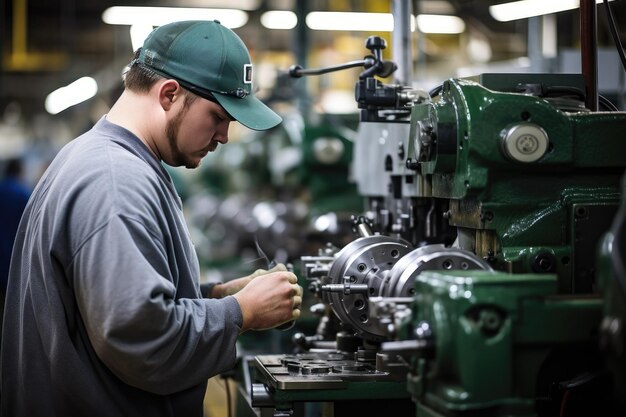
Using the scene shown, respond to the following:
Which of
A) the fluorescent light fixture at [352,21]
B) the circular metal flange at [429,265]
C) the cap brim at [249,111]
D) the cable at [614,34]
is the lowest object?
the circular metal flange at [429,265]

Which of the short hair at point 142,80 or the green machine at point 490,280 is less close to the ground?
the short hair at point 142,80

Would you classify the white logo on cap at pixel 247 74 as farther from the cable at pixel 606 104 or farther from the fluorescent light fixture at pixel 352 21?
the fluorescent light fixture at pixel 352 21

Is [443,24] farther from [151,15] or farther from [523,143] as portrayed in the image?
[523,143]

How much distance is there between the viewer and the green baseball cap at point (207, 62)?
6.21 feet

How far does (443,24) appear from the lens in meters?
8.55

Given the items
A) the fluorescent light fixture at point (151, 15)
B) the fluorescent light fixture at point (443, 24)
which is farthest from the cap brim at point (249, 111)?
the fluorescent light fixture at point (443, 24)

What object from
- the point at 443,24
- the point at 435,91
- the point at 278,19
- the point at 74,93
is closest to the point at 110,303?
the point at 435,91

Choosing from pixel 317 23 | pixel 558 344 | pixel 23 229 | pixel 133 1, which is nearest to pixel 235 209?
pixel 317 23

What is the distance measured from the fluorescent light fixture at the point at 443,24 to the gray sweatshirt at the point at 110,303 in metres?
6.61

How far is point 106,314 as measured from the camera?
1652 millimetres

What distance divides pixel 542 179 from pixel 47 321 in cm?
105

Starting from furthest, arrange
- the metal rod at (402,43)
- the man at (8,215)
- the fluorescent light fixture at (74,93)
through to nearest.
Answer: the fluorescent light fixture at (74,93), the man at (8,215), the metal rod at (402,43)

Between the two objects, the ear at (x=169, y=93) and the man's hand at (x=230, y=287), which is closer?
the ear at (x=169, y=93)

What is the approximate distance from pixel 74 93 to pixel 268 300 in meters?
9.33
